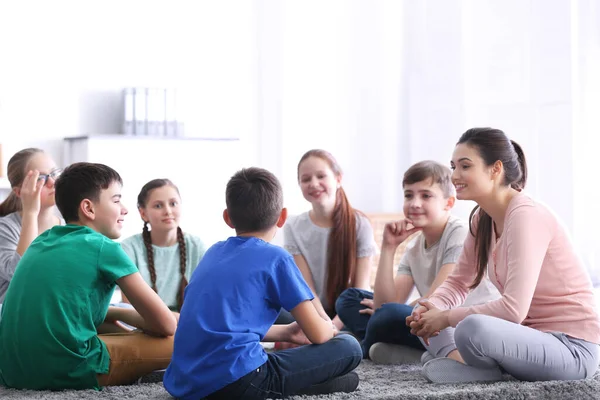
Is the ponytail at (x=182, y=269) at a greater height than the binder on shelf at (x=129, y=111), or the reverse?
the binder on shelf at (x=129, y=111)

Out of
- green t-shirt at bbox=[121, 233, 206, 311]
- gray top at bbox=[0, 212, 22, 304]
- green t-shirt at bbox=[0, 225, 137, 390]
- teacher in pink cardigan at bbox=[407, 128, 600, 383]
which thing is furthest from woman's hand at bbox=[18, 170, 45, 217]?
teacher in pink cardigan at bbox=[407, 128, 600, 383]

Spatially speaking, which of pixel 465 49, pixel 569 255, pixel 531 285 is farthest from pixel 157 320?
pixel 465 49

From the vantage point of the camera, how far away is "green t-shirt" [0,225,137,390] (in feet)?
6.09

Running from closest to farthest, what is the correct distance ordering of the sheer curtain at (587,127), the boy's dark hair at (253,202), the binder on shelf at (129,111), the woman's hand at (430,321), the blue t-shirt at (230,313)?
the blue t-shirt at (230,313) → the boy's dark hair at (253,202) → the woman's hand at (430,321) → the sheer curtain at (587,127) → the binder on shelf at (129,111)

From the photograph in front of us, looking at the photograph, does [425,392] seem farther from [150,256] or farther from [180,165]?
[180,165]

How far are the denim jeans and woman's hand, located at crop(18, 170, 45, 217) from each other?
0.96m

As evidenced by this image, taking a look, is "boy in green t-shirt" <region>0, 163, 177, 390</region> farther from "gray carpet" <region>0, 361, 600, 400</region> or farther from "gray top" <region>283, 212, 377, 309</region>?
"gray top" <region>283, 212, 377, 309</region>

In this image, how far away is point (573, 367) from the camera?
6.16ft

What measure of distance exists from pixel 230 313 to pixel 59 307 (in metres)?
0.43

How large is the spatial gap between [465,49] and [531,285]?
2410mm

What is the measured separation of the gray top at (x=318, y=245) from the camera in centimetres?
274

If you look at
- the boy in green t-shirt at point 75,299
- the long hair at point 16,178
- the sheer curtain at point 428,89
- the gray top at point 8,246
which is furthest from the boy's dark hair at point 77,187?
the sheer curtain at point 428,89

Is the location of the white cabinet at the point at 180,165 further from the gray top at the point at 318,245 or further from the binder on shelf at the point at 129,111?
the gray top at the point at 318,245

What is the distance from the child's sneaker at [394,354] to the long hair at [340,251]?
16.5 inches
